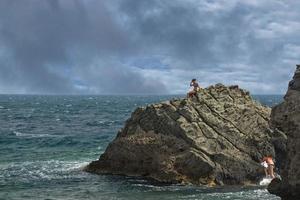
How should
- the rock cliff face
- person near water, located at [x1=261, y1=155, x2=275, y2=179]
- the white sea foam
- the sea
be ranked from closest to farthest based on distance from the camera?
the sea < person near water, located at [x1=261, y1=155, x2=275, y2=179] < the white sea foam < the rock cliff face

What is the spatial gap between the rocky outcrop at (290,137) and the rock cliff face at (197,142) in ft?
39.0

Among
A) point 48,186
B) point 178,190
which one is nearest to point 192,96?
point 178,190

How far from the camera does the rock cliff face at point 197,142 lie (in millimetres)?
36375

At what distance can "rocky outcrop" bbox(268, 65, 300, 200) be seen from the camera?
2338 centimetres

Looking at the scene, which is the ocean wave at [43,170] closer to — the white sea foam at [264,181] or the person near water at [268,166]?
the white sea foam at [264,181]

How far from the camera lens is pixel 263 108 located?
42188mm

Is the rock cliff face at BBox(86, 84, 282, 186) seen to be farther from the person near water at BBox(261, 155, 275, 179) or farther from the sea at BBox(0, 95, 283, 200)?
the sea at BBox(0, 95, 283, 200)

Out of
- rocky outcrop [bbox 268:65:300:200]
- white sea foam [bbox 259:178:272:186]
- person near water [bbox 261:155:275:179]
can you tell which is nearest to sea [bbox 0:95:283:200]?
white sea foam [bbox 259:178:272:186]

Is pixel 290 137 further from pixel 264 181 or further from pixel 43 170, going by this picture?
pixel 43 170

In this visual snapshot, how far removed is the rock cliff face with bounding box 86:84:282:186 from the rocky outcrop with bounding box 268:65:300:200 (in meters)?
11.9

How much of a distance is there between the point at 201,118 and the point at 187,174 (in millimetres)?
4679

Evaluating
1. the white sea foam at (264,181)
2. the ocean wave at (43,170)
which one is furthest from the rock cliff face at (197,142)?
the ocean wave at (43,170)

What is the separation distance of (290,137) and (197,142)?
1352cm

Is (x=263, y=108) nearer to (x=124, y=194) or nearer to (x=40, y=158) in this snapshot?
(x=124, y=194)
